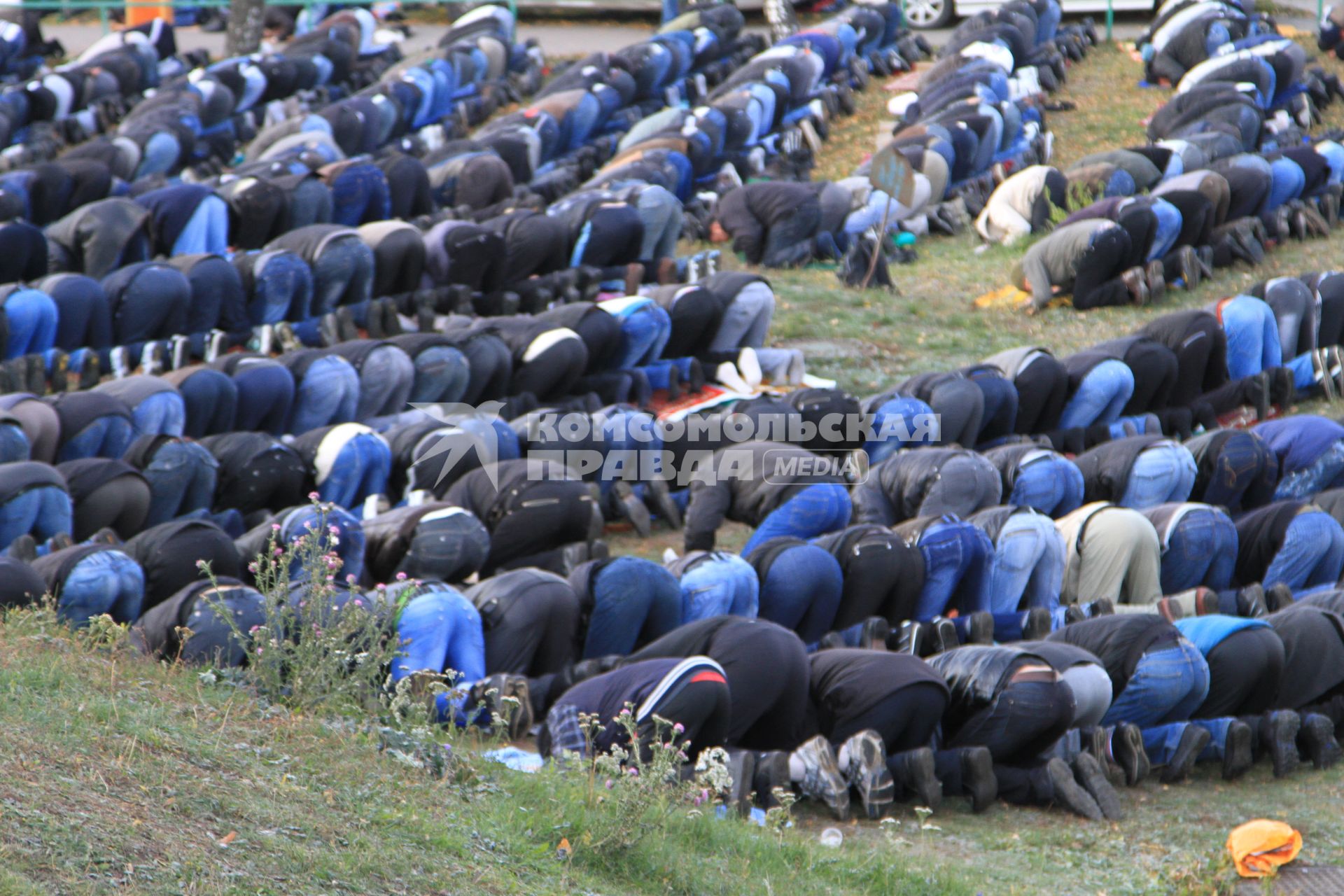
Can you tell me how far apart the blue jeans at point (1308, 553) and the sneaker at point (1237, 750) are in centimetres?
183

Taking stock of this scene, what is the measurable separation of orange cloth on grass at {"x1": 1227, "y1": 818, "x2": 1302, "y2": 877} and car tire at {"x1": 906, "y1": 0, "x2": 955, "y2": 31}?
63.5ft

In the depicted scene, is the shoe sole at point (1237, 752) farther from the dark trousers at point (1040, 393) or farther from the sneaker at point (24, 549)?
the sneaker at point (24, 549)

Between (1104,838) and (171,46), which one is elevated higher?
(171,46)

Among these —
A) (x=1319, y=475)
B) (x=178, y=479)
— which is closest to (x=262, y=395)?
(x=178, y=479)

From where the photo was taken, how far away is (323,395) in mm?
10180

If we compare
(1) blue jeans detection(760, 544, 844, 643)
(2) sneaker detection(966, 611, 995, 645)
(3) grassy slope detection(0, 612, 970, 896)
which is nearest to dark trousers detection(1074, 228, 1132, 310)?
(2) sneaker detection(966, 611, 995, 645)

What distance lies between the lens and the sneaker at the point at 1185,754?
6875 millimetres

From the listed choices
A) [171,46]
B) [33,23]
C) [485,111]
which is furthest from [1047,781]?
[33,23]

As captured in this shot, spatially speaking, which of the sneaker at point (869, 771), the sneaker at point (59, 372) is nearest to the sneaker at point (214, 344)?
the sneaker at point (59, 372)

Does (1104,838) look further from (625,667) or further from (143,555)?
(143,555)

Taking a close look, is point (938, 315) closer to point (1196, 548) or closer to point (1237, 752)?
point (1196, 548)

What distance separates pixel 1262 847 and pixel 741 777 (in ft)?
6.56

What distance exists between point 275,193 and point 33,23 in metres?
11.2

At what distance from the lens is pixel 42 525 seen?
799 centimetres
